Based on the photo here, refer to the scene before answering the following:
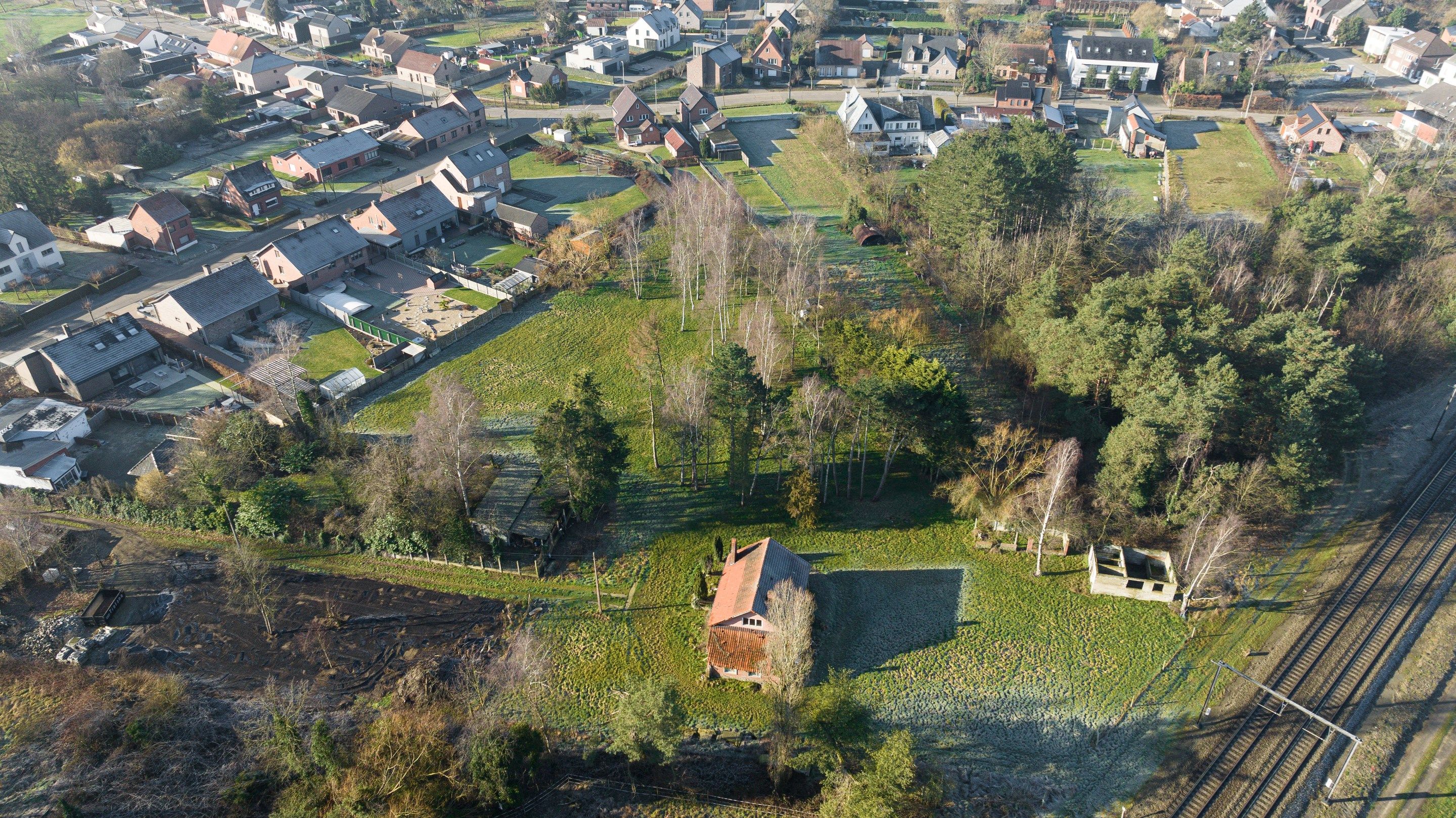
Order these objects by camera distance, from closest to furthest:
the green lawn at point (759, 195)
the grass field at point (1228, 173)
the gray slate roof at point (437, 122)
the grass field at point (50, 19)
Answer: the green lawn at point (759, 195) → the grass field at point (1228, 173) → the gray slate roof at point (437, 122) → the grass field at point (50, 19)

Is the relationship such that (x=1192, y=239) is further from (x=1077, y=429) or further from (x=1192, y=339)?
(x=1077, y=429)

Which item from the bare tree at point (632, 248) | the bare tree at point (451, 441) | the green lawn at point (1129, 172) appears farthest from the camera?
the green lawn at point (1129, 172)

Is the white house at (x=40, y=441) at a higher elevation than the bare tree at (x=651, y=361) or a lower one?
lower

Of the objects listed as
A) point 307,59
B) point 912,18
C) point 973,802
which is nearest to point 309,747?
point 973,802

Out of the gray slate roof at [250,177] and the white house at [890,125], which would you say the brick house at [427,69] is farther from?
the white house at [890,125]

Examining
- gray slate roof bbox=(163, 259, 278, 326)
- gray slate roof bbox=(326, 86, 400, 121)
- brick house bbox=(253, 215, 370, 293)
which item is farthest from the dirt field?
gray slate roof bbox=(326, 86, 400, 121)

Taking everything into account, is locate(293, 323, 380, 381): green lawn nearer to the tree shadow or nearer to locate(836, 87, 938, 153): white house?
the tree shadow

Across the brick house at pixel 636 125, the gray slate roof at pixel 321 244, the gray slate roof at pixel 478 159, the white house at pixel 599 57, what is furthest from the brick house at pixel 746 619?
the white house at pixel 599 57
